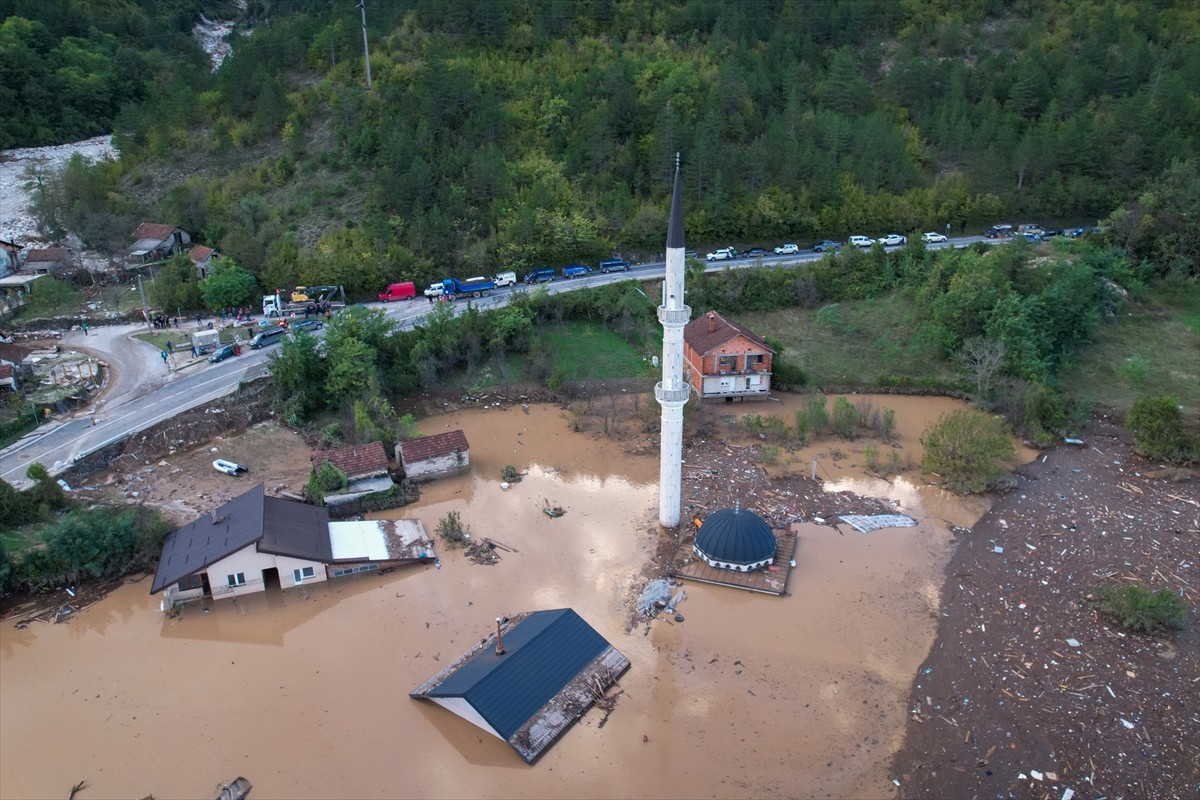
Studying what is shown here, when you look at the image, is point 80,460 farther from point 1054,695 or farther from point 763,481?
point 1054,695

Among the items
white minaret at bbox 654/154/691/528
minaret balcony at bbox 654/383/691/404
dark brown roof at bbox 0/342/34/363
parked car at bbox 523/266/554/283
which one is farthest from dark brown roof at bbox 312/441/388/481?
parked car at bbox 523/266/554/283

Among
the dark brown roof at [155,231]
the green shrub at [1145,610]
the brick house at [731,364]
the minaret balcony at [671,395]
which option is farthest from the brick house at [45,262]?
the green shrub at [1145,610]

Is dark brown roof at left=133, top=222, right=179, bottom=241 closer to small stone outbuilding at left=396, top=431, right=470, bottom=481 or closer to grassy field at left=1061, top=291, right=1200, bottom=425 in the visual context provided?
small stone outbuilding at left=396, top=431, right=470, bottom=481

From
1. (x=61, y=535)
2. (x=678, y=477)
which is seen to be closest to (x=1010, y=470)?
(x=678, y=477)

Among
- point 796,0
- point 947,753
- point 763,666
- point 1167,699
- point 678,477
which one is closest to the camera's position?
point 947,753

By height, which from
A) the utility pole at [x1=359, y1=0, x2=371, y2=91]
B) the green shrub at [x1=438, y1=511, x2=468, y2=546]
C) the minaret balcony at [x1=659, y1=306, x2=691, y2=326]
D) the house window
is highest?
the utility pole at [x1=359, y1=0, x2=371, y2=91]

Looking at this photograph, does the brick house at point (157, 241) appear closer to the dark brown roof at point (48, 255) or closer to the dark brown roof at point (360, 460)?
the dark brown roof at point (48, 255)
